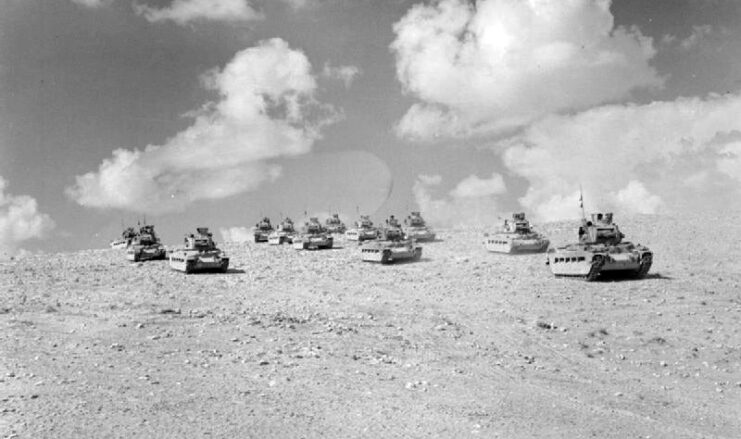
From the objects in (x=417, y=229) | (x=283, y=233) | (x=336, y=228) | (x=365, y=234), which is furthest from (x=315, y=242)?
(x=336, y=228)

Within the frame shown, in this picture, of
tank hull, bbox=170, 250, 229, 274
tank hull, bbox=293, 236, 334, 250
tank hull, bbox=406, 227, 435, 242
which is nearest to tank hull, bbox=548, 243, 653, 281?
tank hull, bbox=170, 250, 229, 274

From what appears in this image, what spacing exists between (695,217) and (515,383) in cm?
4581

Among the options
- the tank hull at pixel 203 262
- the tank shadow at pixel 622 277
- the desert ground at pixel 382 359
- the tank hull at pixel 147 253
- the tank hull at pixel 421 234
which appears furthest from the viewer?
the tank hull at pixel 421 234

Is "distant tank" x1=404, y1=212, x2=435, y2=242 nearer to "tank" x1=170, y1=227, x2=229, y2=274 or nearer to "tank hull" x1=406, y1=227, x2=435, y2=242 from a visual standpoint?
"tank hull" x1=406, y1=227, x2=435, y2=242

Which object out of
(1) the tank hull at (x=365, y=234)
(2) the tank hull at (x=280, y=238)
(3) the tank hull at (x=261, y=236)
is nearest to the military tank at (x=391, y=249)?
(1) the tank hull at (x=365, y=234)

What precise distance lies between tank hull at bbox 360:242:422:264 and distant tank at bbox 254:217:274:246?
1061 inches

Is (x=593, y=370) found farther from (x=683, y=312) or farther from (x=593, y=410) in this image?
(x=683, y=312)

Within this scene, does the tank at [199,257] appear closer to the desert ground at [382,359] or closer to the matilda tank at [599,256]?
the desert ground at [382,359]

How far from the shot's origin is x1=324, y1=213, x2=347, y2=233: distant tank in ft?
217

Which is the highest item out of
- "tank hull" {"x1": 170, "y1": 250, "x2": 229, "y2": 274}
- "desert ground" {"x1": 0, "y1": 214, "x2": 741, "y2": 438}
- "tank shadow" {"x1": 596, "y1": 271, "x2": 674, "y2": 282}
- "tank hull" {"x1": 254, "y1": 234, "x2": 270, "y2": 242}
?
"tank hull" {"x1": 254, "y1": 234, "x2": 270, "y2": 242}

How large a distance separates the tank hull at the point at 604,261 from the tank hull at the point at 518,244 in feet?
36.6

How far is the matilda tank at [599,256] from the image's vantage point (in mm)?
27219

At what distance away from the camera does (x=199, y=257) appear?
3491 cm

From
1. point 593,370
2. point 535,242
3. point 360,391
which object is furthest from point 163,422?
point 535,242
